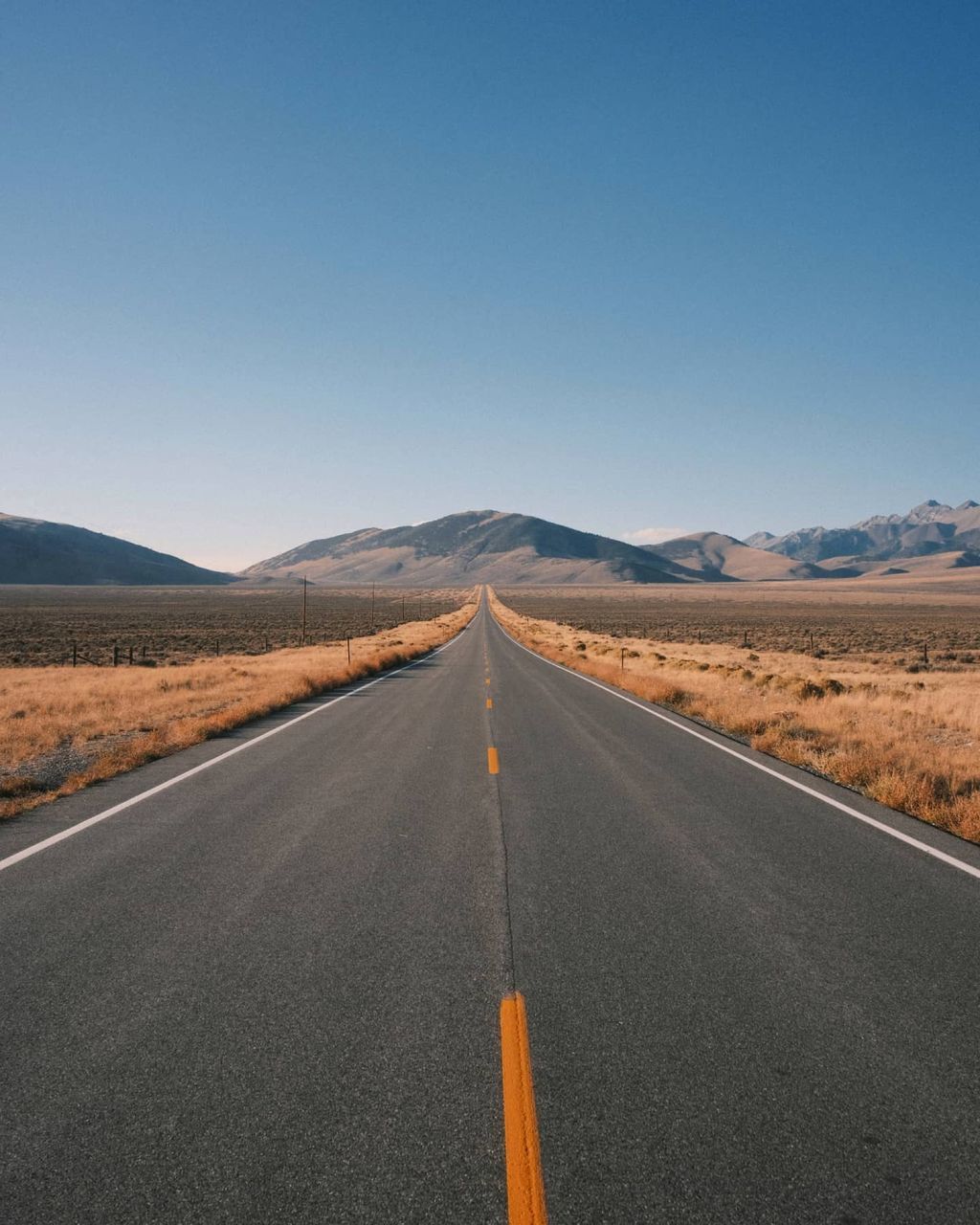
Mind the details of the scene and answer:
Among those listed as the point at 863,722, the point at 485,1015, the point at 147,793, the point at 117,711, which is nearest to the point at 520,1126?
the point at 485,1015

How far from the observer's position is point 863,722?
576 inches

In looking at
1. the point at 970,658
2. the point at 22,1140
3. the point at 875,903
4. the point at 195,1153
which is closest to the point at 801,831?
the point at 875,903

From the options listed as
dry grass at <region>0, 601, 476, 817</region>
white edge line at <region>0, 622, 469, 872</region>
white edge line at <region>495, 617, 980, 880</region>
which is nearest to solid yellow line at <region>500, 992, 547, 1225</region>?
white edge line at <region>495, 617, 980, 880</region>

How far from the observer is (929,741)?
13.1m

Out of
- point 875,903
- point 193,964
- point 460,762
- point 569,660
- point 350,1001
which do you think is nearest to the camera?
point 350,1001

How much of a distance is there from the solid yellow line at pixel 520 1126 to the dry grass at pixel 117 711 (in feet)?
23.3

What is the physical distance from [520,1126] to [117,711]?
16046 millimetres

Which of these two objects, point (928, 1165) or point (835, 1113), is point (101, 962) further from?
point (928, 1165)

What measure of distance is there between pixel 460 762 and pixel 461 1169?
27.3 ft

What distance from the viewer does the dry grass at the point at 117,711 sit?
10655 millimetres

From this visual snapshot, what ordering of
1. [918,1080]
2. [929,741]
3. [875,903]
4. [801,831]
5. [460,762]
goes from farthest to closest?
[929,741] → [460,762] → [801,831] → [875,903] → [918,1080]

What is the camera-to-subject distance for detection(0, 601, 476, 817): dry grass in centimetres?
1066

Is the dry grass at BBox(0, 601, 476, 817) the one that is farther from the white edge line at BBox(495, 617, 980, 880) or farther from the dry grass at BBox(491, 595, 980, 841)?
the dry grass at BBox(491, 595, 980, 841)

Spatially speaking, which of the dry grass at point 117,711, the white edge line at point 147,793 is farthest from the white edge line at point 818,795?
the dry grass at point 117,711
